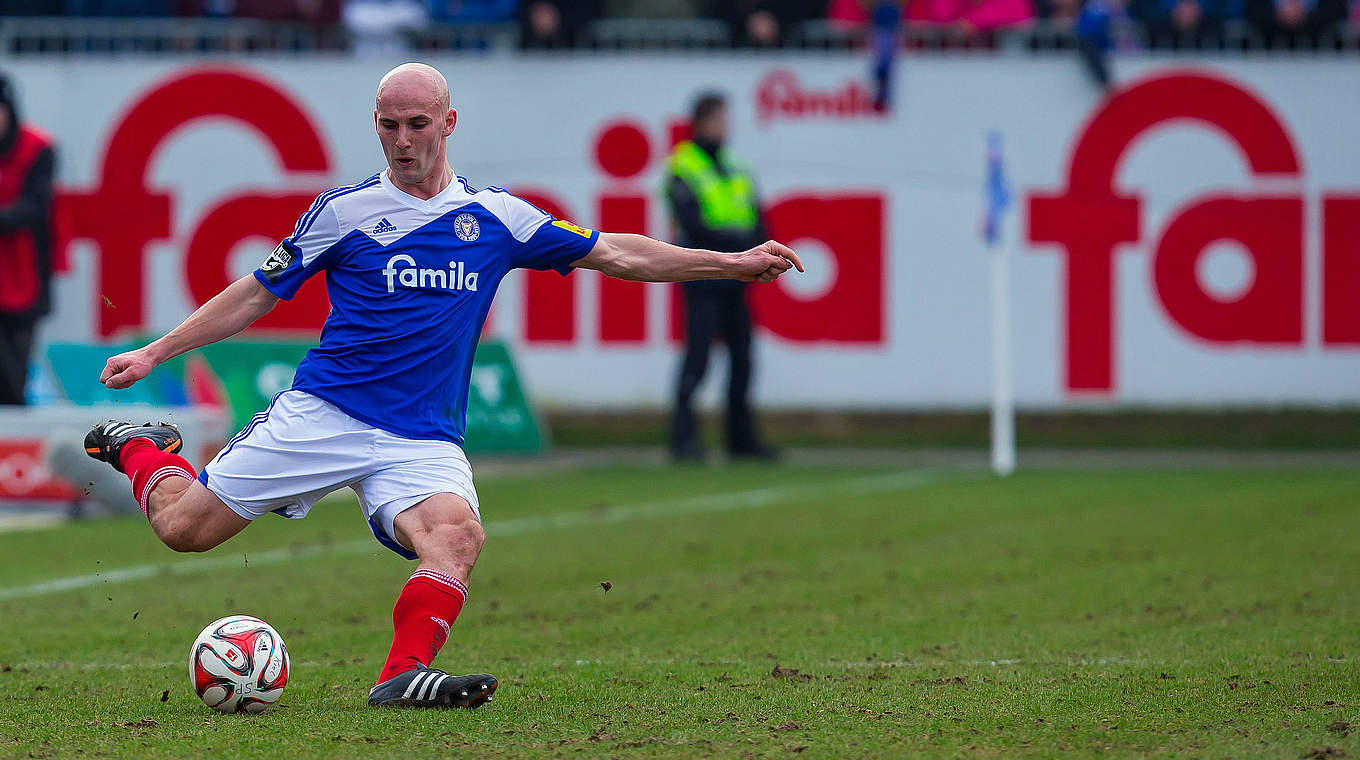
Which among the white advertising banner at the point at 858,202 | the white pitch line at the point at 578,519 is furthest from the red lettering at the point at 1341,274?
the white pitch line at the point at 578,519

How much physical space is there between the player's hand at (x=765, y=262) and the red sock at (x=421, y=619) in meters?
1.30

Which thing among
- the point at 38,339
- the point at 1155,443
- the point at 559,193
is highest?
the point at 559,193

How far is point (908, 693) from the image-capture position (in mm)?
5438

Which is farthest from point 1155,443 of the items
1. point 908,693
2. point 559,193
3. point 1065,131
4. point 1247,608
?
point 908,693

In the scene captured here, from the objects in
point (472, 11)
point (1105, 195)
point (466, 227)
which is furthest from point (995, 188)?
point (466, 227)

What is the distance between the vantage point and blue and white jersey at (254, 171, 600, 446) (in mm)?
5469

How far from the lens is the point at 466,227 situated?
5.55 meters

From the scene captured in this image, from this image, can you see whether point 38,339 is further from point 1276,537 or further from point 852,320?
point 1276,537

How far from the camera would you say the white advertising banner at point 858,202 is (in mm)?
16203

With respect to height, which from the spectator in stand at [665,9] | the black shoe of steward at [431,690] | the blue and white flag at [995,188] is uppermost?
the spectator in stand at [665,9]

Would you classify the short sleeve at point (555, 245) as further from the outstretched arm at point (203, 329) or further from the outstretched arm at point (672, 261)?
the outstretched arm at point (203, 329)

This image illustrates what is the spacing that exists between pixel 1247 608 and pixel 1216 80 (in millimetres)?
10130

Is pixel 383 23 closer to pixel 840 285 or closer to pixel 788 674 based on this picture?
pixel 840 285

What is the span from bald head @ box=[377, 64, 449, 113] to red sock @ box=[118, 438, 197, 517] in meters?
1.32
